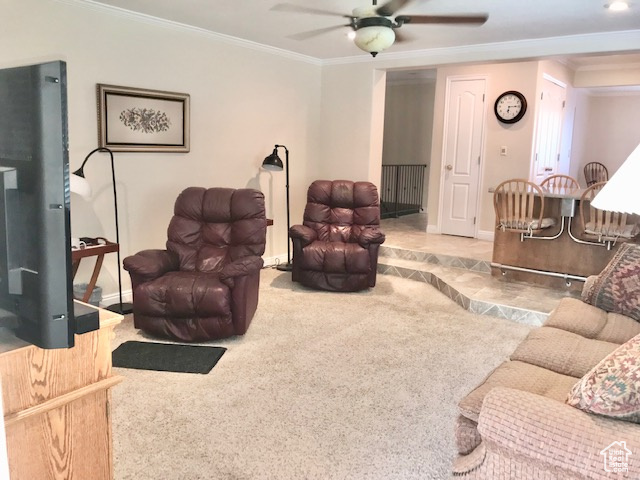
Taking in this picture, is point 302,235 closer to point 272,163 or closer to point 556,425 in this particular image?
point 272,163

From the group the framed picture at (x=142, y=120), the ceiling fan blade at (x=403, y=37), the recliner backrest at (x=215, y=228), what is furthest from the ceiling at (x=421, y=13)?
the recliner backrest at (x=215, y=228)

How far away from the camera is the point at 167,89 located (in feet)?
15.4

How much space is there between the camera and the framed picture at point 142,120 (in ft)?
13.9

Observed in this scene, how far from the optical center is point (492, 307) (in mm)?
4461

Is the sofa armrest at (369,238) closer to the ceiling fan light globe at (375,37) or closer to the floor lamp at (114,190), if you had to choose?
the ceiling fan light globe at (375,37)

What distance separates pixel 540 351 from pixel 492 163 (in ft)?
15.4

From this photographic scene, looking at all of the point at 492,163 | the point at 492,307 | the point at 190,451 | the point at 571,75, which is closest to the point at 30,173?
the point at 190,451

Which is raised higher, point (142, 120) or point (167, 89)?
point (167, 89)

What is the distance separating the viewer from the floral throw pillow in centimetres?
150

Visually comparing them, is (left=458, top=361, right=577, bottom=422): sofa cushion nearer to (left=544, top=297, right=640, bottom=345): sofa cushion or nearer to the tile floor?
(left=544, top=297, right=640, bottom=345): sofa cushion

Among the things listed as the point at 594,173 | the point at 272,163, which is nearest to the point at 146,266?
the point at 272,163

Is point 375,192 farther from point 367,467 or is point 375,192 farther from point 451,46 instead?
point 367,467

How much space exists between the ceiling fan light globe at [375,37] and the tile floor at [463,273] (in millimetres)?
2326

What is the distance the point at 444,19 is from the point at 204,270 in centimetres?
251
